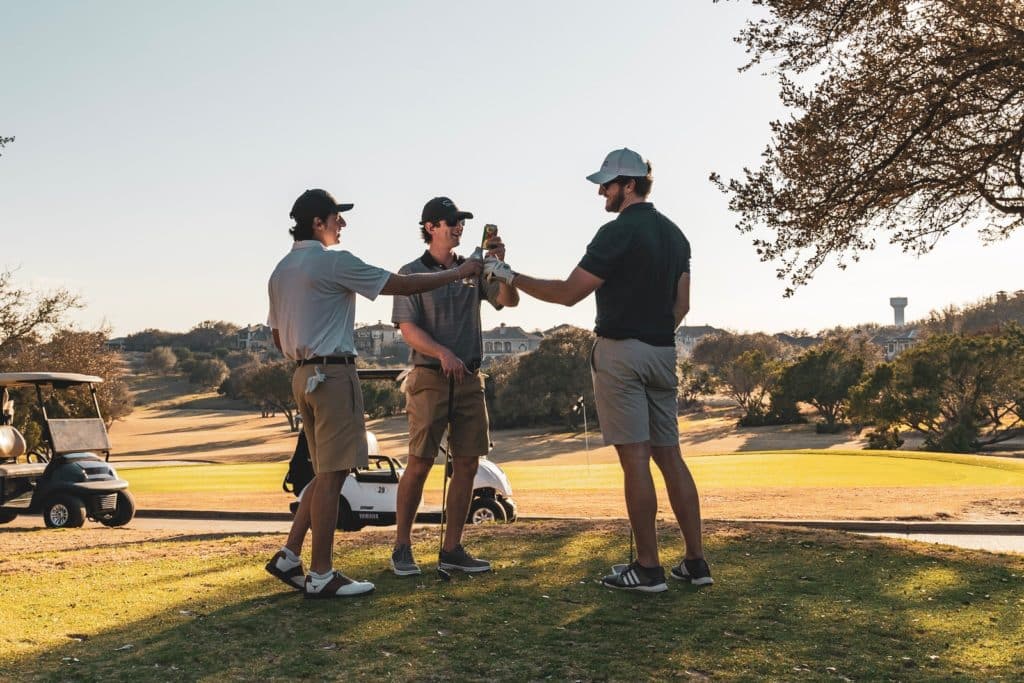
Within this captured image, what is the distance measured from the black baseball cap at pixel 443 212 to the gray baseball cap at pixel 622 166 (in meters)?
0.96

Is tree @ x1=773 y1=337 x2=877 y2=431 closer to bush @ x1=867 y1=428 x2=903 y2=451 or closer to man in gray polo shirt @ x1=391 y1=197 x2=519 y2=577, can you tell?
bush @ x1=867 y1=428 x2=903 y2=451

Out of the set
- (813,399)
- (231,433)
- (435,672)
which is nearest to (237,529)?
(435,672)

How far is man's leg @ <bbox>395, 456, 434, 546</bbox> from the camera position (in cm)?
634

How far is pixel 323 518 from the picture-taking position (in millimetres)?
5660

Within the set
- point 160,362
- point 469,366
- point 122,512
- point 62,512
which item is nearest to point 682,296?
point 469,366

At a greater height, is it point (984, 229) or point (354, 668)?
point (984, 229)

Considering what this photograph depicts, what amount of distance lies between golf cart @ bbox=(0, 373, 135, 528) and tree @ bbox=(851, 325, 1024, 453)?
42521 mm

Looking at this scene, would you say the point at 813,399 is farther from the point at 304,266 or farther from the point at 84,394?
the point at 304,266

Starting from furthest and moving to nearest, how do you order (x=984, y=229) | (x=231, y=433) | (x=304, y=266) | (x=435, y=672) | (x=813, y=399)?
(x=231, y=433)
(x=813, y=399)
(x=984, y=229)
(x=304, y=266)
(x=435, y=672)

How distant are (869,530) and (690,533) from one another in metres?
9.69

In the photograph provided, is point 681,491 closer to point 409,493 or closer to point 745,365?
point 409,493

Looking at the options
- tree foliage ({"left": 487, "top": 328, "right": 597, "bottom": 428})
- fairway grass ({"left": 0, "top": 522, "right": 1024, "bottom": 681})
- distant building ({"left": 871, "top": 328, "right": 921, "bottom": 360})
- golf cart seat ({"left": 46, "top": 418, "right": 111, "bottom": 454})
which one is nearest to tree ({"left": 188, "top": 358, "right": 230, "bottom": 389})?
tree foliage ({"left": 487, "top": 328, "right": 597, "bottom": 428})

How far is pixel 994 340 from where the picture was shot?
49.8 meters

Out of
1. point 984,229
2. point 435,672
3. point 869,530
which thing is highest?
point 984,229
